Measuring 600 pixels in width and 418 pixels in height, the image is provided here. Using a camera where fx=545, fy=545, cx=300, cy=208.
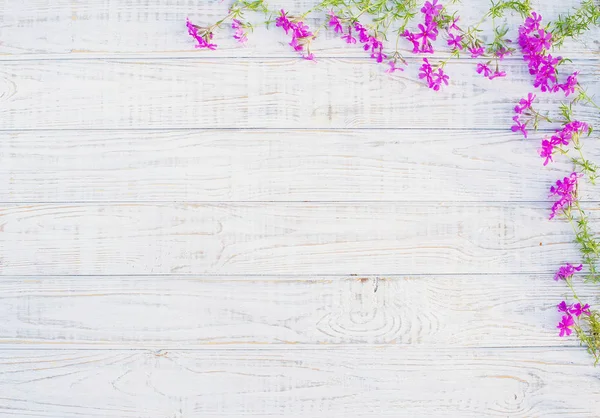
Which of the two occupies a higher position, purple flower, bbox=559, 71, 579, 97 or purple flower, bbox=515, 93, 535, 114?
purple flower, bbox=559, 71, 579, 97

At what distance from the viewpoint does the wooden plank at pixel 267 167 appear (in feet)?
3.69

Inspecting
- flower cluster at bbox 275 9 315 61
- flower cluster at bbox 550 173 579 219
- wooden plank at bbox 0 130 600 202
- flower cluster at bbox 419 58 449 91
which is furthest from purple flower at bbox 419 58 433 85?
flower cluster at bbox 550 173 579 219

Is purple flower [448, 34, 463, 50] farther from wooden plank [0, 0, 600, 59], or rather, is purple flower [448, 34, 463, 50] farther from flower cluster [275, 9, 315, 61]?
flower cluster [275, 9, 315, 61]

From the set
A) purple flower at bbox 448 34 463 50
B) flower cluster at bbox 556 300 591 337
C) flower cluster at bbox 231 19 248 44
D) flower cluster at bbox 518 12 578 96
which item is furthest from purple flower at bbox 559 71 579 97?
flower cluster at bbox 231 19 248 44

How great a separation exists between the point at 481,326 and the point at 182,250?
A: 0.63 m

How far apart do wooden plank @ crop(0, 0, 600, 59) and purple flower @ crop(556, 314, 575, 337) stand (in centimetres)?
54

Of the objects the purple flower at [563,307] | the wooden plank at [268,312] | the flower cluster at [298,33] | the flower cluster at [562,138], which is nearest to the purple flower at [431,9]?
the flower cluster at [298,33]

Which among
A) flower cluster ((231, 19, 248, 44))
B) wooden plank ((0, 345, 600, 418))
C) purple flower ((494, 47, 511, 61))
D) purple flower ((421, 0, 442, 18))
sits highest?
purple flower ((421, 0, 442, 18))

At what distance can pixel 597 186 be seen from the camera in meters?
1.13

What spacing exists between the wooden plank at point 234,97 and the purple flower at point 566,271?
310 millimetres

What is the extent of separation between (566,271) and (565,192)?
16 cm

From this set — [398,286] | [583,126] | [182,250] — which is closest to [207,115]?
[182,250]

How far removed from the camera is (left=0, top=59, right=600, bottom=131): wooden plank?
114cm

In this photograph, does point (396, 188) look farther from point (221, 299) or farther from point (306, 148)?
point (221, 299)
